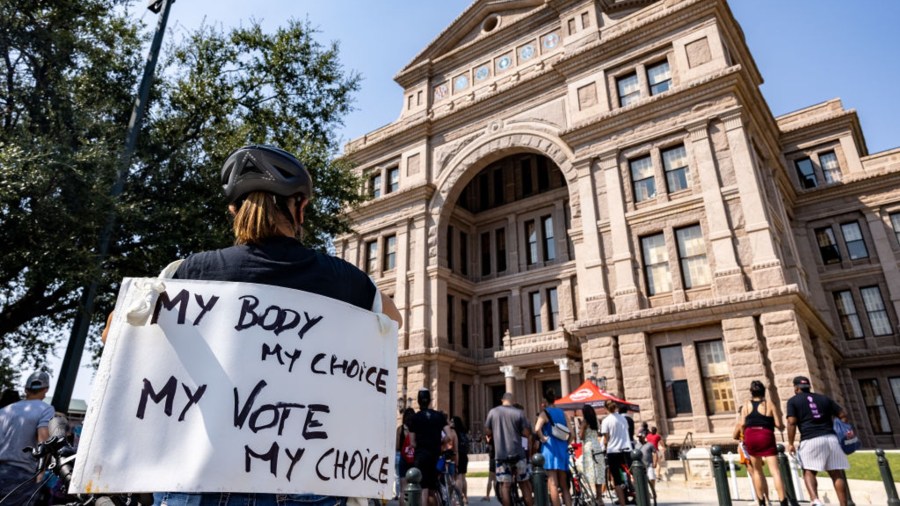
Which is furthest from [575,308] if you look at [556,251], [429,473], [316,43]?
[429,473]

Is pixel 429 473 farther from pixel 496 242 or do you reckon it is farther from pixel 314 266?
pixel 496 242

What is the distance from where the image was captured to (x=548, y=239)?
29.7 meters

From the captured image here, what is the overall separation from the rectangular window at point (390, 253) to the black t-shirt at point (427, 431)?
2145 centimetres

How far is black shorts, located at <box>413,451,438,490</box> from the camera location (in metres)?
8.09

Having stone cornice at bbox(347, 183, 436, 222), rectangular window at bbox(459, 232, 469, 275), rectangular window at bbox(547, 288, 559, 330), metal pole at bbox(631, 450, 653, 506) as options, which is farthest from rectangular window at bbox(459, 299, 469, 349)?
metal pole at bbox(631, 450, 653, 506)

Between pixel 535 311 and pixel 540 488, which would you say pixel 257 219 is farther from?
pixel 535 311

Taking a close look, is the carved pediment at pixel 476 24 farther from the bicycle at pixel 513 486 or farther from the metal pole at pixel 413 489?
the metal pole at pixel 413 489

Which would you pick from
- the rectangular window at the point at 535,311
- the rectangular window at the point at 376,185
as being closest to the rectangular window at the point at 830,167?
the rectangular window at the point at 535,311

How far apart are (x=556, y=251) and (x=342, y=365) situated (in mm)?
27266

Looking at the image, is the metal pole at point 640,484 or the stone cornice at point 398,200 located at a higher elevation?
the stone cornice at point 398,200

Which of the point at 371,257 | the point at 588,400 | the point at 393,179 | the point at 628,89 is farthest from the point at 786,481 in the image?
the point at 393,179

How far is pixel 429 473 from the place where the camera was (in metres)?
8.15

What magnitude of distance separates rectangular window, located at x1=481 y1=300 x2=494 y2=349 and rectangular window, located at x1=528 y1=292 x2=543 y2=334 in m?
2.41

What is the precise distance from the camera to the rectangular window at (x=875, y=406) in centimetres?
2500
